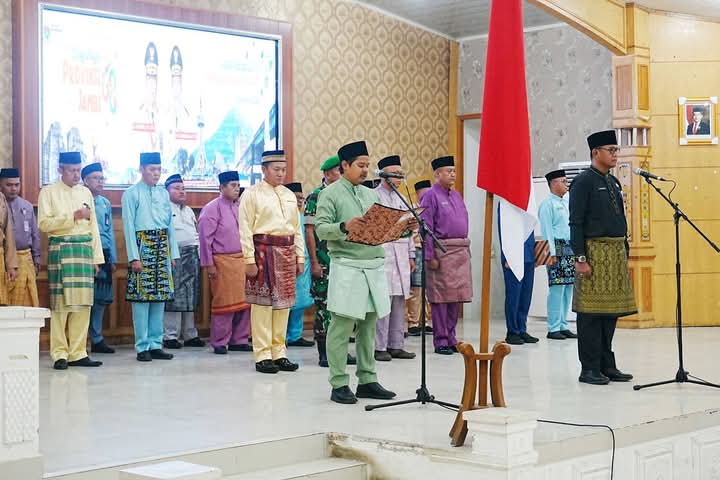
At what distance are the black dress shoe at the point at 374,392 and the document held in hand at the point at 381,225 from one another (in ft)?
2.66

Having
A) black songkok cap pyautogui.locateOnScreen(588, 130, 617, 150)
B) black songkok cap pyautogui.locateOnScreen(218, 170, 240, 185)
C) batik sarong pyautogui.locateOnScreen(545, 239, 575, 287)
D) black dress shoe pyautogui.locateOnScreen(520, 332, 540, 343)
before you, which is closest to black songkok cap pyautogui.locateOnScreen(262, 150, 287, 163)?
black songkok cap pyautogui.locateOnScreen(218, 170, 240, 185)

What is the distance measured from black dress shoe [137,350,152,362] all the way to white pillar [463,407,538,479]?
3.66 m

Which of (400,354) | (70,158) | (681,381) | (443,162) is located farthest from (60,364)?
(681,381)

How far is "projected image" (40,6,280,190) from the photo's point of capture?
805cm

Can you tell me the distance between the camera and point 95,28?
8273 millimetres

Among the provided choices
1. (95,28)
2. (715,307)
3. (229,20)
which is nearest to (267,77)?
(229,20)

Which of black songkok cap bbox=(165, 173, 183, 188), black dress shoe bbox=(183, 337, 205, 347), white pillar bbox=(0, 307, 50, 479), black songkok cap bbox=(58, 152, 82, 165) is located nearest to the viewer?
white pillar bbox=(0, 307, 50, 479)

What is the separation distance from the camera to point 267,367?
6.46m

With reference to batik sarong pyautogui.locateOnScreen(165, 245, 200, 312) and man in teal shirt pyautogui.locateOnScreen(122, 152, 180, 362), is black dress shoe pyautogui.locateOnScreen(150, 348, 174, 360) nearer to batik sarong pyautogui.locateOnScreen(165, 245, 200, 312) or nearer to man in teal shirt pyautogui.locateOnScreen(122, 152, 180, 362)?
man in teal shirt pyautogui.locateOnScreen(122, 152, 180, 362)

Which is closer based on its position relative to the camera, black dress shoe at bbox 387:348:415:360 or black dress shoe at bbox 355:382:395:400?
black dress shoe at bbox 355:382:395:400

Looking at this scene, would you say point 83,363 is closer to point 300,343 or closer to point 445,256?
point 300,343

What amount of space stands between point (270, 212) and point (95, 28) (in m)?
2.87

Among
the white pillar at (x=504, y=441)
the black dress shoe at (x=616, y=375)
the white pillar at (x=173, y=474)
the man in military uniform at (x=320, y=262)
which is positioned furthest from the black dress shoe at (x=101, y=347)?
the white pillar at (x=173, y=474)

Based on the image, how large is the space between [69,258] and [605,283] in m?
3.53
